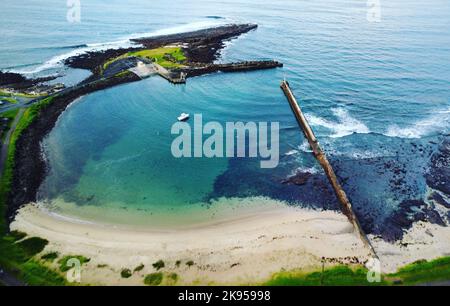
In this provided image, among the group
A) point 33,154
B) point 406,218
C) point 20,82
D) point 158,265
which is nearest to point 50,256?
point 158,265

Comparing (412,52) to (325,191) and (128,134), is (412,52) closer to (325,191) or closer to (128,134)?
(325,191)

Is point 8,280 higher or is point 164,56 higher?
point 164,56

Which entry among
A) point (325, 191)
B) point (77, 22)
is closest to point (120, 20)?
point (77, 22)

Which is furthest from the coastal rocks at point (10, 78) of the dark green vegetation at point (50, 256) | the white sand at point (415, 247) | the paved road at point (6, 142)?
the white sand at point (415, 247)

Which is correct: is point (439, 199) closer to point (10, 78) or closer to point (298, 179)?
point (298, 179)

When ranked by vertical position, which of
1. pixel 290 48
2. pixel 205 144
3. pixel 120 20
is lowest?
pixel 205 144

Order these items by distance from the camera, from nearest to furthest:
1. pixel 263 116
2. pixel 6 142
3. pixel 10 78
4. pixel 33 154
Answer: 1. pixel 33 154
2. pixel 6 142
3. pixel 263 116
4. pixel 10 78
